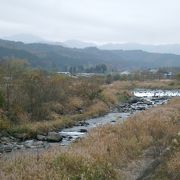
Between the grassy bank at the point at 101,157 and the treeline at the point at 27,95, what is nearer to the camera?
the grassy bank at the point at 101,157

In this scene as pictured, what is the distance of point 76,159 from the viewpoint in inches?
659

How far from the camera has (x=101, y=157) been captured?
725 inches

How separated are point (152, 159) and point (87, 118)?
25641 mm

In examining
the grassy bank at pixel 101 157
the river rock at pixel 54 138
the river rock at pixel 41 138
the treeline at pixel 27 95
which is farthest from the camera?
the treeline at pixel 27 95

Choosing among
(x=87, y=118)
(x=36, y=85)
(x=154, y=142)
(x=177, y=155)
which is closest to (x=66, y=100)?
(x=87, y=118)

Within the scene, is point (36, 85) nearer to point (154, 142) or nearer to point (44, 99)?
point (44, 99)

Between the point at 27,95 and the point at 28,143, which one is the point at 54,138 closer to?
the point at 28,143

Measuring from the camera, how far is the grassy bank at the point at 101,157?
15086mm

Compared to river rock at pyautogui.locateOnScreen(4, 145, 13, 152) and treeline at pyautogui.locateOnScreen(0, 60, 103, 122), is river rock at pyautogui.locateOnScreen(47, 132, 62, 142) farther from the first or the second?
treeline at pyautogui.locateOnScreen(0, 60, 103, 122)

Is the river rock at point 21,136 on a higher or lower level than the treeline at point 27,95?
lower

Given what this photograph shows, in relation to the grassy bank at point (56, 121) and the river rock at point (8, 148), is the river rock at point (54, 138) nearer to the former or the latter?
the grassy bank at point (56, 121)

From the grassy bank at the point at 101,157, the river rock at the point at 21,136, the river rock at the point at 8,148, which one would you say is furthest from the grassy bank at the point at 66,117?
the grassy bank at the point at 101,157

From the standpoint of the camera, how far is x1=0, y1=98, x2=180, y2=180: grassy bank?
15.1m

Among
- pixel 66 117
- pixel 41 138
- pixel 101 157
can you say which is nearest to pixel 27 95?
pixel 66 117
